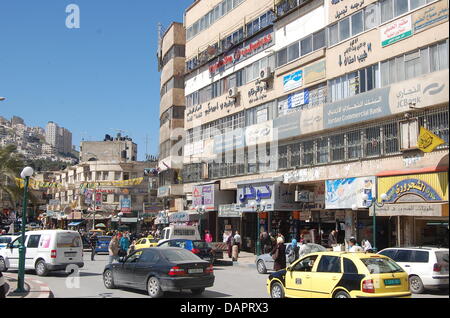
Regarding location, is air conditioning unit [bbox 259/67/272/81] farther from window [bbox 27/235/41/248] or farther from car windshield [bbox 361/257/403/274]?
car windshield [bbox 361/257/403/274]

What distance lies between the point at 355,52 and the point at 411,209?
8672 millimetres

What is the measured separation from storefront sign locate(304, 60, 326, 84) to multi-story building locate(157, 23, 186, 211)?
746 inches

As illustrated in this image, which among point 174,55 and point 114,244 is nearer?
point 114,244

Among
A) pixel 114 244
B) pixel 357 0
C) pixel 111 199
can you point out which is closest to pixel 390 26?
pixel 357 0

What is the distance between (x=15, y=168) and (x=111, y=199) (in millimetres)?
23661

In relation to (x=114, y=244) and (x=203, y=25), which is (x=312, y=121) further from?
(x=203, y=25)

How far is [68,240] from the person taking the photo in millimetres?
20641

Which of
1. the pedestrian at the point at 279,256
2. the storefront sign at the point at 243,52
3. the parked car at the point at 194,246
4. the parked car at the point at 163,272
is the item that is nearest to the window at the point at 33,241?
the parked car at the point at 194,246

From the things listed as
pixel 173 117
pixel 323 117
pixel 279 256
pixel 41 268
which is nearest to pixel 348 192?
pixel 323 117

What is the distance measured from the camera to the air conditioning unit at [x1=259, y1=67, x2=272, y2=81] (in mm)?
33156

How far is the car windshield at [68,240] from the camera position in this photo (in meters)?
20.3

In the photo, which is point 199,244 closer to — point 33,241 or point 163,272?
point 33,241

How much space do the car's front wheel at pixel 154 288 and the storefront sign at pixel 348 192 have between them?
43.5 feet

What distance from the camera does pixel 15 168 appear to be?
50.8m
